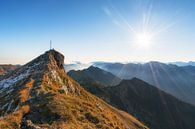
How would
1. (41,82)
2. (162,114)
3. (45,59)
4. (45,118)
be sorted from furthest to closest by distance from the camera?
(162,114) < (45,59) < (41,82) < (45,118)

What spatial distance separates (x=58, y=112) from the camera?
1276 inches

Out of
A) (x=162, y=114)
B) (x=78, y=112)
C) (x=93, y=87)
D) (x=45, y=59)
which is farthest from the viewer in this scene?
(x=162, y=114)

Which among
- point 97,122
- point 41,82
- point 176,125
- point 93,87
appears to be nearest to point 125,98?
point 93,87

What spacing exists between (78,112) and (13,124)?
11818mm

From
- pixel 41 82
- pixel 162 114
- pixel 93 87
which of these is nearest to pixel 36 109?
pixel 41 82

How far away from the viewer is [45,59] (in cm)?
9569

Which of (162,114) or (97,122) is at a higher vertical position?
(97,122)

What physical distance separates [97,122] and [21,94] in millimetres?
21559

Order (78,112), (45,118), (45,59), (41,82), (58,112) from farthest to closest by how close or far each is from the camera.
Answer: (45,59) < (41,82) < (78,112) < (58,112) < (45,118)

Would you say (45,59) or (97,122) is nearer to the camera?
(97,122)

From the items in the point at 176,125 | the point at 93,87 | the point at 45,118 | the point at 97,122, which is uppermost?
the point at 45,118

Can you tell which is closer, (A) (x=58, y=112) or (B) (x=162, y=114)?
(A) (x=58, y=112)

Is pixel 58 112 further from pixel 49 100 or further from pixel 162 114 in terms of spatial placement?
pixel 162 114

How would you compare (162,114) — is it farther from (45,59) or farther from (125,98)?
(45,59)
